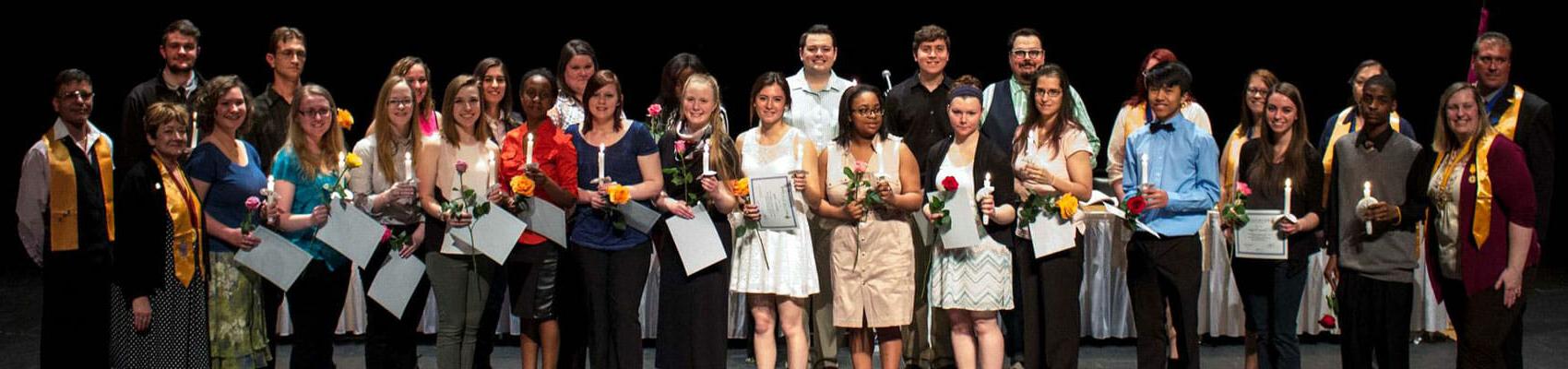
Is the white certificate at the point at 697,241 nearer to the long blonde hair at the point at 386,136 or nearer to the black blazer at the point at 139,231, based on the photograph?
the long blonde hair at the point at 386,136

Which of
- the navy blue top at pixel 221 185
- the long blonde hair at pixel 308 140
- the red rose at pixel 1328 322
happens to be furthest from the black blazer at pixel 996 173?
the navy blue top at pixel 221 185

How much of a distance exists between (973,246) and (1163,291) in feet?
2.26

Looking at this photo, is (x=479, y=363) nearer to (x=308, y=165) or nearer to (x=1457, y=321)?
(x=308, y=165)

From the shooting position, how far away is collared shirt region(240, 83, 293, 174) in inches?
192

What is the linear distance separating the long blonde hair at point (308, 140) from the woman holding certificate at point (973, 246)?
2000mm

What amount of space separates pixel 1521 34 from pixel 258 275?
26.0 feet

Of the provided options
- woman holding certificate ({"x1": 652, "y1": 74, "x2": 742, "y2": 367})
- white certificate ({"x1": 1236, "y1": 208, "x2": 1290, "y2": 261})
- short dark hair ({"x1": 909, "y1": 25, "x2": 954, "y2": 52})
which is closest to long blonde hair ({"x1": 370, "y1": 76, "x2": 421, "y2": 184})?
woman holding certificate ({"x1": 652, "y1": 74, "x2": 742, "y2": 367})

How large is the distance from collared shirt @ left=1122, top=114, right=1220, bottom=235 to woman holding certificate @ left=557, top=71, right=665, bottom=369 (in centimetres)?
166

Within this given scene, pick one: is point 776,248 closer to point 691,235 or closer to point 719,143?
point 691,235

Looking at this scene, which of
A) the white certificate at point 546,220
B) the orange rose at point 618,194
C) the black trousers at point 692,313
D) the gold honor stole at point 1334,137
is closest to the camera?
the orange rose at point 618,194

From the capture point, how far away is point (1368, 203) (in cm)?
430

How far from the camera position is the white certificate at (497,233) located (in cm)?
429

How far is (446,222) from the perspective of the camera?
172 inches

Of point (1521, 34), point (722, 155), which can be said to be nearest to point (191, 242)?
point (722, 155)
